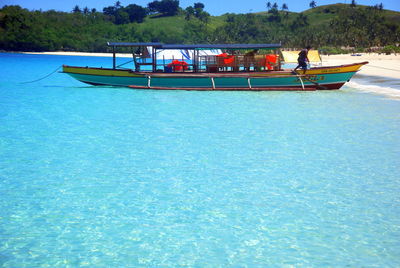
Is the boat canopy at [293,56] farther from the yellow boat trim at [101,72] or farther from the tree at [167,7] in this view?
the tree at [167,7]

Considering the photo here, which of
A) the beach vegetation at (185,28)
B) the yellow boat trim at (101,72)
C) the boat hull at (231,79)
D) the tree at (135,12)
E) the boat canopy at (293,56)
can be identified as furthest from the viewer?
the tree at (135,12)

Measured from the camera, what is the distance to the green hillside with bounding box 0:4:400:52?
361ft

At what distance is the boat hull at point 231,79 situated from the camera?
25.8 meters

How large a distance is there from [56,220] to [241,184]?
154 inches

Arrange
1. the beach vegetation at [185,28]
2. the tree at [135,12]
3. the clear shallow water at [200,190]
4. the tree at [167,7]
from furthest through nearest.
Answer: the tree at [167,7], the tree at [135,12], the beach vegetation at [185,28], the clear shallow water at [200,190]

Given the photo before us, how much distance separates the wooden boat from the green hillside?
74.2m

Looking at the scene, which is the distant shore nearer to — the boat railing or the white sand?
the white sand

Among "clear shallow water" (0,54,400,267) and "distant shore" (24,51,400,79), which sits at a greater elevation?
"distant shore" (24,51,400,79)

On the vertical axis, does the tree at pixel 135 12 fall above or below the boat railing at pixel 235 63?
above

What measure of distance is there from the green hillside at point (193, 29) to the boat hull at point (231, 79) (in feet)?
243

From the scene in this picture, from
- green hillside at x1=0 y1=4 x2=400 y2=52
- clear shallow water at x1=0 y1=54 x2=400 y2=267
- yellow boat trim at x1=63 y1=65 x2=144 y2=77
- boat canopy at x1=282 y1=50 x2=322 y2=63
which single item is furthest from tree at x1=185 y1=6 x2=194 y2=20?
clear shallow water at x1=0 y1=54 x2=400 y2=267

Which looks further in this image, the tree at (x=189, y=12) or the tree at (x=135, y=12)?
the tree at (x=135, y=12)

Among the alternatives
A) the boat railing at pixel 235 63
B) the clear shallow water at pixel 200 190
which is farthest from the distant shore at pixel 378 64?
the clear shallow water at pixel 200 190

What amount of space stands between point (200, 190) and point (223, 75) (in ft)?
56.1
